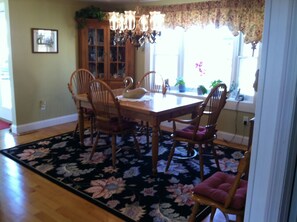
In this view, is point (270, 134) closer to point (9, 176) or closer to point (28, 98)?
point (9, 176)

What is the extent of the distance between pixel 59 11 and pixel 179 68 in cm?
229

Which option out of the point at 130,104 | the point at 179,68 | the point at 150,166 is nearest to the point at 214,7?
the point at 179,68

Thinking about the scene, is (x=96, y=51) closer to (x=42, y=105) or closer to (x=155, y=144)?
(x=42, y=105)

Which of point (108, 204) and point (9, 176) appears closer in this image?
point (108, 204)

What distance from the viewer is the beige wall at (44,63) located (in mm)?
4391

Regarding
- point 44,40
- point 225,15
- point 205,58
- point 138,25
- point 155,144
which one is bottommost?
point 155,144

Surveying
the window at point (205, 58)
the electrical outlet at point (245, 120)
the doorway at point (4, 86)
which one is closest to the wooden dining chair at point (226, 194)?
the electrical outlet at point (245, 120)

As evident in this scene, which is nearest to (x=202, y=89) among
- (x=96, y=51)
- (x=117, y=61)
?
(x=117, y=61)

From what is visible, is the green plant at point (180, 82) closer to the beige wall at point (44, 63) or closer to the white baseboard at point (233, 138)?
the beige wall at point (44, 63)

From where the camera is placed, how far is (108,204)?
8.52ft

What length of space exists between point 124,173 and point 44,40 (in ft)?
9.26

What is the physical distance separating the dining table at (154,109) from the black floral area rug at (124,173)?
1.00 feet

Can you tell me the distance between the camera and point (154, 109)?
3133 millimetres

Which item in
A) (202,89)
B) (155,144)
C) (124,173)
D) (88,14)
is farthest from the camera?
(88,14)
